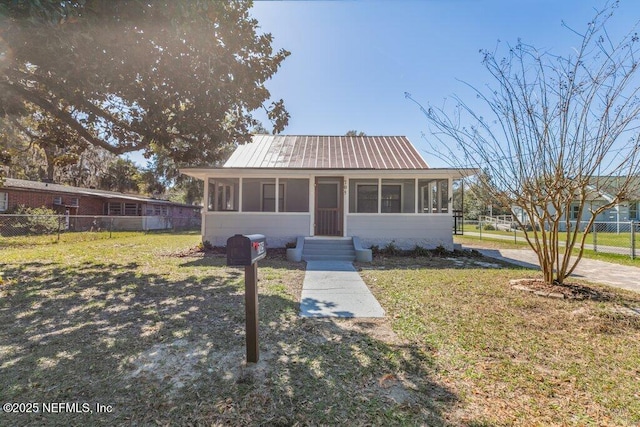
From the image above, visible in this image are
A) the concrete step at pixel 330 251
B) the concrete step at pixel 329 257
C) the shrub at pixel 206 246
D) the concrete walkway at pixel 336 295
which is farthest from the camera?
the shrub at pixel 206 246

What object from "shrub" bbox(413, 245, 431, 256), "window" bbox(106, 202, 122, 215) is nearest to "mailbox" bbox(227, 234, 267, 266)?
"shrub" bbox(413, 245, 431, 256)

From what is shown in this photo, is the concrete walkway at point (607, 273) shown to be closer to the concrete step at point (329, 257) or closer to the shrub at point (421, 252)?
the shrub at point (421, 252)

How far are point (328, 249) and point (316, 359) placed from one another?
710 cm

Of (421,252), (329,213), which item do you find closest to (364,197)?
(329,213)

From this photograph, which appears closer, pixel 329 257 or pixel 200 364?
pixel 200 364

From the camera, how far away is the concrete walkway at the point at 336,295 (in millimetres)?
4410

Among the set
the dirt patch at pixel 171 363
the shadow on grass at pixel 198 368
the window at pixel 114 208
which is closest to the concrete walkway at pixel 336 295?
the shadow on grass at pixel 198 368

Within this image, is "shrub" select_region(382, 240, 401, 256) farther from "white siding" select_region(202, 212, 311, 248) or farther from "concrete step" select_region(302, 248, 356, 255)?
"white siding" select_region(202, 212, 311, 248)

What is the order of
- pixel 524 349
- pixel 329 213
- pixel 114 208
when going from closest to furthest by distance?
pixel 524 349
pixel 329 213
pixel 114 208

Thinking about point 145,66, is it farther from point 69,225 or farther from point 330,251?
point 69,225

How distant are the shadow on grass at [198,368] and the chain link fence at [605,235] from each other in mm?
5267

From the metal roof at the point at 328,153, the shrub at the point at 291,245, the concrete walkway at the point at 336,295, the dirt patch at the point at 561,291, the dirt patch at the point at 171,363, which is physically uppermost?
the metal roof at the point at 328,153

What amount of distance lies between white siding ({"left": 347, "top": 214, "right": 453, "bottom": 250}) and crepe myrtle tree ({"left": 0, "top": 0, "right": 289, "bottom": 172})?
490 cm

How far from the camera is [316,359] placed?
2.92 meters
